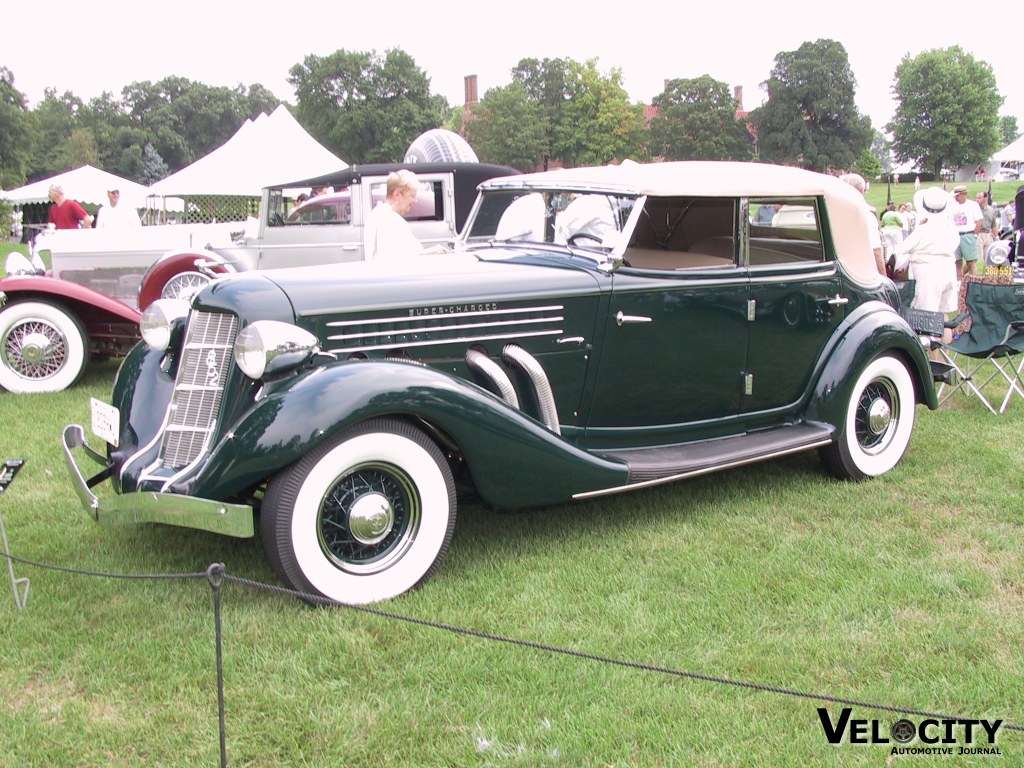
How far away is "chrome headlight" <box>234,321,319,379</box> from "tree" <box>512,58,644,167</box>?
191 feet

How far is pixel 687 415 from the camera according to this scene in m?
4.78

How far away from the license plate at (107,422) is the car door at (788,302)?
3.20 metres

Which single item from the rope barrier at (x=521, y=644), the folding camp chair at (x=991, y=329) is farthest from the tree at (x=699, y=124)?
the rope barrier at (x=521, y=644)

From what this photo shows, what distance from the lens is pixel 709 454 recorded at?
457 cm

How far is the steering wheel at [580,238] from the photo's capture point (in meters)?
4.70

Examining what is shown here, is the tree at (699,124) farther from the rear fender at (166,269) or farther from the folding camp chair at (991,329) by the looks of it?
the folding camp chair at (991,329)

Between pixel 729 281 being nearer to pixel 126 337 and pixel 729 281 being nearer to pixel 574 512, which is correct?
pixel 574 512

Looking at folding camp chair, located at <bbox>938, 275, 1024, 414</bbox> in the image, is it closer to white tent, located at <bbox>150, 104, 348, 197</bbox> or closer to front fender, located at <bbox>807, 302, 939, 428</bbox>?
front fender, located at <bbox>807, 302, 939, 428</bbox>

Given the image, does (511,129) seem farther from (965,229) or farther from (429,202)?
(429,202)

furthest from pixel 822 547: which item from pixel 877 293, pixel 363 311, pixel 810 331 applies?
pixel 363 311

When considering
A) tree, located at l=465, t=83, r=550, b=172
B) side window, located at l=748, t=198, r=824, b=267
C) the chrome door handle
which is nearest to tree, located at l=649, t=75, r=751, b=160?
tree, located at l=465, t=83, r=550, b=172

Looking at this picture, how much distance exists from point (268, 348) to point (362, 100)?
63.9 meters

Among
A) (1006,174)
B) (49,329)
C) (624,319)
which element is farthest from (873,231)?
(1006,174)

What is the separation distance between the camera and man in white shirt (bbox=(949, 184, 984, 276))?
12500mm
